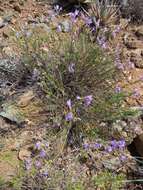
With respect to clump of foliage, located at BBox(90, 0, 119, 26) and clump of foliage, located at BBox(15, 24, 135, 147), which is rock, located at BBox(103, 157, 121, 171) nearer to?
clump of foliage, located at BBox(15, 24, 135, 147)

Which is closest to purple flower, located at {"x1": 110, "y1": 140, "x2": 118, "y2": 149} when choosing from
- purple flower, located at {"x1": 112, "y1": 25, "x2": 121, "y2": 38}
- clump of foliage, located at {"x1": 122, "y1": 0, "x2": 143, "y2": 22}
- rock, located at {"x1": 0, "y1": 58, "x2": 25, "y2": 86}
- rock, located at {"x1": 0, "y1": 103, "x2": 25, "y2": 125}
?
rock, located at {"x1": 0, "y1": 103, "x2": 25, "y2": 125}

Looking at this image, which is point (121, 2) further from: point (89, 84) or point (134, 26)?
point (89, 84)

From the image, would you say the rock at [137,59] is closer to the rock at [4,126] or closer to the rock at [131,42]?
the rock at [131,42]

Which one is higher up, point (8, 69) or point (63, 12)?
point (63, 12)

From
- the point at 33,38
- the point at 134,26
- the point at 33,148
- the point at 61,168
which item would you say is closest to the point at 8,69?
the point at 33,38

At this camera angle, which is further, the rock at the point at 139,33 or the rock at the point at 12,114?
the rock at the point at 139,33

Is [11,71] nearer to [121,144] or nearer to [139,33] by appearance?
[121,144]

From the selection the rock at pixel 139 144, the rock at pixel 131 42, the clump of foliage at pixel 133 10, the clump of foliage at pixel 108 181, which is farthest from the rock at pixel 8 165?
the clump of foliage at pixel 133 10

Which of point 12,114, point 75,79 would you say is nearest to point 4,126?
point 12,114

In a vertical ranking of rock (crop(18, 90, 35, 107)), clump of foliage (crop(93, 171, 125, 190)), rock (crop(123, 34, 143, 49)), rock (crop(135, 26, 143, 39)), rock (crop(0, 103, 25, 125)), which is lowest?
clump of foliage (crop(93, 171, 125, 190))
